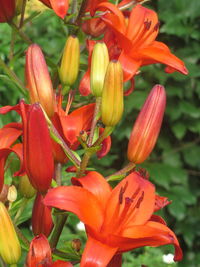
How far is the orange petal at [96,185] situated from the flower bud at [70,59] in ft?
0.81

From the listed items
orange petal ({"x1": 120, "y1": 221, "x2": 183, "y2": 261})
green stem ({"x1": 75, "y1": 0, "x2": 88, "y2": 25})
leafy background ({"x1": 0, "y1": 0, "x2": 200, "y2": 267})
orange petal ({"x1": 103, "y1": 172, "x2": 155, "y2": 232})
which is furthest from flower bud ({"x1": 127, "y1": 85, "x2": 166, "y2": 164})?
leafy background ({"x1": 0, "y1": 0, "x2": 200, "y2": 267})

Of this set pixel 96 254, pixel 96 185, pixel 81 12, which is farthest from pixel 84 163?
pixel 81 12

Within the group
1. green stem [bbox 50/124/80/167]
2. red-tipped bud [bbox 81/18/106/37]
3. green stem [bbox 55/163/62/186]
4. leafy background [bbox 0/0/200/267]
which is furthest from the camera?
leafy background [bbox 0/0/200/267]

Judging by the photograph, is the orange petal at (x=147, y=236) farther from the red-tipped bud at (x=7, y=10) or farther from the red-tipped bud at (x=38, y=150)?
the red-tipped bud at (x=7, y=10)

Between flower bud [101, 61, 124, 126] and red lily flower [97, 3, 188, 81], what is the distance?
6.6 inches

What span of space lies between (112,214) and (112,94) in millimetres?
194

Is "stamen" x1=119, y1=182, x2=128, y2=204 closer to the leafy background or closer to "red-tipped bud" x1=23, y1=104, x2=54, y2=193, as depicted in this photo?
"red-tipped bud" x1=23, y1=104, x2=54, y2=193

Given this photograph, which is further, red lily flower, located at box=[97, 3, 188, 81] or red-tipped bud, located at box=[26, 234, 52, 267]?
red lily flower, located at box=[97, 3, 188, 81]

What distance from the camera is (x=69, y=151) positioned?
1.05 m

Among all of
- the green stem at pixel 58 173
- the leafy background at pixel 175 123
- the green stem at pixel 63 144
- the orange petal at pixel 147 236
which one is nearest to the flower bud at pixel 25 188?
the green stem at pixel 58 173

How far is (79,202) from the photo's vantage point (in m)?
0.95

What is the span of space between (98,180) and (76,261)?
169 mm

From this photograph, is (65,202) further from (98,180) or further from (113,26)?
(113,26)

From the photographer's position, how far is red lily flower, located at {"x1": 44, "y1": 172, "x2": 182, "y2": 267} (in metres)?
0.93
